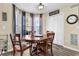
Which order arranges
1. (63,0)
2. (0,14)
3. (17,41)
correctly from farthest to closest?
(17,41), (0,14), (63,0)

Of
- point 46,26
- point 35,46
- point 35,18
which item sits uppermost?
point 35,18

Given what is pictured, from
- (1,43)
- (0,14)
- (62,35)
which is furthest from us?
(62,35)

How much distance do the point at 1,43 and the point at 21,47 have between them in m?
0.51

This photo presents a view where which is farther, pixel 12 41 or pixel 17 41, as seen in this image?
pixel 17 41

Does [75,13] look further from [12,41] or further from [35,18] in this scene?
[12,41]

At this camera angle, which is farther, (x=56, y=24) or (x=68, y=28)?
(x=68, y=28)

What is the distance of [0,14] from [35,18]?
1.92 ft

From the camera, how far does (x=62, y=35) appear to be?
2186 millimetres

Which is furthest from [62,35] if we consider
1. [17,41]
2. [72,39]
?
[17,41]

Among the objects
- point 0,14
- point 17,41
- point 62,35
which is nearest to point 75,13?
point 62,35

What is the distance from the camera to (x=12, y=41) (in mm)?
1756

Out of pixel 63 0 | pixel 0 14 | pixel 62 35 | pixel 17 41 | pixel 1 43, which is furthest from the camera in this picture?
pixel 62 35

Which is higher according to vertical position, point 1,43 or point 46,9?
point 46,9

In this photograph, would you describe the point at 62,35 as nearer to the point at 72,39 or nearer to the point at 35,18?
the point at 72,39
